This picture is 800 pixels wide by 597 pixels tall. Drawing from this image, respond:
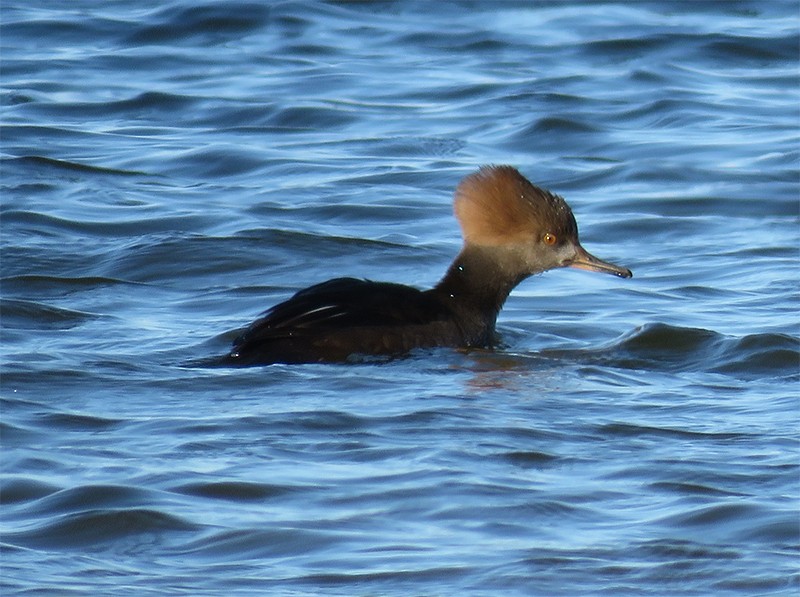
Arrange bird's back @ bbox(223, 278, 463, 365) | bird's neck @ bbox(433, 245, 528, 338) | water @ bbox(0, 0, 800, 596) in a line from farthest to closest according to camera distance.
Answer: bird's neck @ bbox(433, 245, 528, 338) → bird's back @ bbox(223, 278, 463, 365) → water @ bbox(0, 0, 800, 596)

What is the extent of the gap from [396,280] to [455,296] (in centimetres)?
124

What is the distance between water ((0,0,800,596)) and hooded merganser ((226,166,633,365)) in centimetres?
14

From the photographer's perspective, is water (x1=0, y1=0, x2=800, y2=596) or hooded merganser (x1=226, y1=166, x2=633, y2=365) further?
hooded merganser (x1=226, y1=166, x2=633, y2=365)

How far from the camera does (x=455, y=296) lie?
752cm

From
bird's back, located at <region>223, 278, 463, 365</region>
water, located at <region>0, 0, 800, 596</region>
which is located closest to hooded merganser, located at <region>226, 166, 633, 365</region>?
bird's back, located at <region>223, 278, 463, 365</region>

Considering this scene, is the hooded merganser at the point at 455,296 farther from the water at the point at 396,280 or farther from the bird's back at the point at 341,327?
the water at the point at 396,280

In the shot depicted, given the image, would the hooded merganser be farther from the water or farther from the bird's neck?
the water

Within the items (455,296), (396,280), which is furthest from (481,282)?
(396,280)

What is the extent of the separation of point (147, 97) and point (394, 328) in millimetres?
6422

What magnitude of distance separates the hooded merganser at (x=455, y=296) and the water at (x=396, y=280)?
5.5 inches

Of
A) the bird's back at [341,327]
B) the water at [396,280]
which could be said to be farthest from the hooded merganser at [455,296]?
the water at [396,280]

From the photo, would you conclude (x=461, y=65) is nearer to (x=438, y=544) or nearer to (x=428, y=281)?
(x=428, y=281)

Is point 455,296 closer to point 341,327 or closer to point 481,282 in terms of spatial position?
point 481,282

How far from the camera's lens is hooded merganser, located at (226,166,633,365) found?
269 inches
